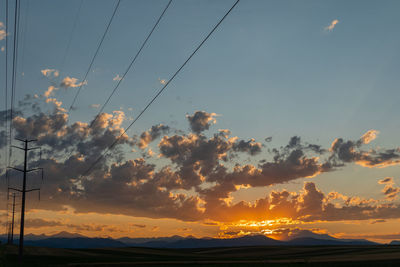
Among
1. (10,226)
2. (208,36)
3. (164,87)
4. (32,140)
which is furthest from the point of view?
(10,226)

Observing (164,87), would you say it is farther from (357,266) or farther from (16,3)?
(357,266)

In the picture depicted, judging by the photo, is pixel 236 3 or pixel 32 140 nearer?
pixel 236 3

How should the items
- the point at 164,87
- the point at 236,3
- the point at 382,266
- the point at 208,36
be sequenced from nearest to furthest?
the point at 236,3 → the point at 208,36 → the point at 164,87 → the point at 382,266

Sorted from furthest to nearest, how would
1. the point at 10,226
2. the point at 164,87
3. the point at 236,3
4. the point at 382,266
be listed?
the point at 10,226 → the point at 382,266 → the point at 164,87 → the point at 236,3

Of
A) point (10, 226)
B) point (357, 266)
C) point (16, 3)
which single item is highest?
point (16, 3)

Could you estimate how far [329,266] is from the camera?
6456 centimetres

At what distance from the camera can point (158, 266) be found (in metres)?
71.6

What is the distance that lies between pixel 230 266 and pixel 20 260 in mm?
35575

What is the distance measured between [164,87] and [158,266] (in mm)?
52685

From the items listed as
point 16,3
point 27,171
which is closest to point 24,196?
point 27,171

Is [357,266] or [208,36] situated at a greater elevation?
[208,36]

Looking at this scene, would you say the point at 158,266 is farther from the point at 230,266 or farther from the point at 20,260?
the point at 20,260

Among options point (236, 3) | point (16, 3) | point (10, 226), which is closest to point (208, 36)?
point (236, 3)

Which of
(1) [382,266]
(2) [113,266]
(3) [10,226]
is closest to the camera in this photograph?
(1) [382,266]
